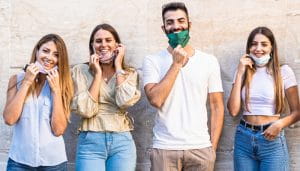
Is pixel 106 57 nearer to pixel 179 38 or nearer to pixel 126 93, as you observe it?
pixel 126 93

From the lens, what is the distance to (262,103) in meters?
4.63

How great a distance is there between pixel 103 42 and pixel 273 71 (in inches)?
62.4

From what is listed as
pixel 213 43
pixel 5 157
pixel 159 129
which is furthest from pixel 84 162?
pixel 213 43

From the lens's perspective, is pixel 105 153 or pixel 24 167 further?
pixel 105 153

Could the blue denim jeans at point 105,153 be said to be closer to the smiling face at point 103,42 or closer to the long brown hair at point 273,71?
the smiling face at point 103,42

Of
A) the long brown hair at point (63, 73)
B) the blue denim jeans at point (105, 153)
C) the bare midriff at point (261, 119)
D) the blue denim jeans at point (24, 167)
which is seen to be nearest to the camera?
the blue denim jeans at point (24, 167)

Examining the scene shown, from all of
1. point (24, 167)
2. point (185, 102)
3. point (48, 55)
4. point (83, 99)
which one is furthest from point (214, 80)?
point (24, 167)

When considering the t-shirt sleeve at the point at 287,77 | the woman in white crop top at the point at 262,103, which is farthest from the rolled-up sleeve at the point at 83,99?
the t-shirt sleeve at the point at 287,77

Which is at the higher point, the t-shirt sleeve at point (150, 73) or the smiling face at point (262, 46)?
the smiling face at point (262, 46)

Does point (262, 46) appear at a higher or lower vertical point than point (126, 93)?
higher

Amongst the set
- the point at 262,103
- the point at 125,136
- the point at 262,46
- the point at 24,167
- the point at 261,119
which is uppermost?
the point at 262,46

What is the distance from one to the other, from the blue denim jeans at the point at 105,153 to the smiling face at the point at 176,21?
104 cm

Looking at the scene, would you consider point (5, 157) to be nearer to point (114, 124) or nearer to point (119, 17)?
point (114, 124)

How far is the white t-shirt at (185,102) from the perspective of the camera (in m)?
4.29
